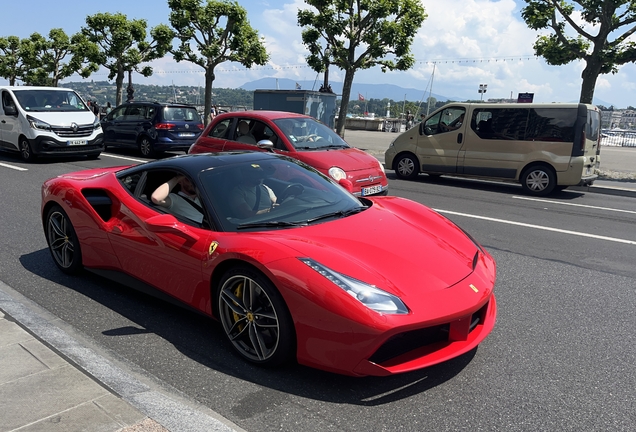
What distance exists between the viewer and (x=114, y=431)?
2.51 meters

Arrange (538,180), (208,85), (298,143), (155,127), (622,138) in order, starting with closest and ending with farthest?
(298,143), (538,180), (155,127), (208,85), (622,138)

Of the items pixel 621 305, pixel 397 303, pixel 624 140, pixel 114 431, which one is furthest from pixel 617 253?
pixel 624 140

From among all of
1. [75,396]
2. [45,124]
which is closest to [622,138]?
[45,124]

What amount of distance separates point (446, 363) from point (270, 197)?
1676 mm

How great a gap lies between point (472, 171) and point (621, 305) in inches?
323

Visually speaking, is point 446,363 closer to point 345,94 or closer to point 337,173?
point 337,173

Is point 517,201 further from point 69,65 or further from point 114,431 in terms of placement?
point 69,65

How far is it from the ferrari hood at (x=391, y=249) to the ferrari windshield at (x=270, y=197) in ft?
0.61

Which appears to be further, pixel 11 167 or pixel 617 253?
pixel 11 167

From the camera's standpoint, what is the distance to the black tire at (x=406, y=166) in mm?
13570

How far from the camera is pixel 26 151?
45.3ft

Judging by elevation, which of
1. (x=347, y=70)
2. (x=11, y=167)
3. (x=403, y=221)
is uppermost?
(x=347, y=70)

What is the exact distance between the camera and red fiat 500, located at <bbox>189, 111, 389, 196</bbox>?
856cm

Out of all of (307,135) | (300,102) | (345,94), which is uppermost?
(345,94)
